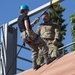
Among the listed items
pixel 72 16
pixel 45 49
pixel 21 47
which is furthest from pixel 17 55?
pixel 72 16

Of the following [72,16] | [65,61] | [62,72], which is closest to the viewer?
[62,72]

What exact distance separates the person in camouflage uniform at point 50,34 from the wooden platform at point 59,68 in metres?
0.21

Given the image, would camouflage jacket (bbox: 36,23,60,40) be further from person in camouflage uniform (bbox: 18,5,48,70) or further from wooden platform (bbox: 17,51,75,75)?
wooden platform (bbox: 17,51,75,75)

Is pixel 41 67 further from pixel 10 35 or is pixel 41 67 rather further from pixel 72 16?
pixel 72 16

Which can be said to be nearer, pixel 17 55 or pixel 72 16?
pixel 17 55

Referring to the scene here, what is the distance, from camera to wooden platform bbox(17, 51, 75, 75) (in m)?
8.43

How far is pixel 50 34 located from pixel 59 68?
1159mm

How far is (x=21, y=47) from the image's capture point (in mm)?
10070

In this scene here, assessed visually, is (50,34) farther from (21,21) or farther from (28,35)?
Answer: (21,21)

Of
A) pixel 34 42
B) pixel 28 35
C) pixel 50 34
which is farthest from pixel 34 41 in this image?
pixel 50 34

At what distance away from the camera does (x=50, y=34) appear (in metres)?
9.86

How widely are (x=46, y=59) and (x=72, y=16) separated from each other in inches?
667

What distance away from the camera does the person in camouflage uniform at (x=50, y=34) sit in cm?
973

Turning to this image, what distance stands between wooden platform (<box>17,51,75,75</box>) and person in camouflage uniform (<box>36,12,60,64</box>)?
8.3 inches
